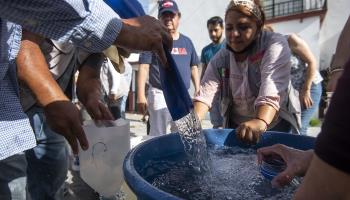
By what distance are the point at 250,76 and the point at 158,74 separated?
2001 mm

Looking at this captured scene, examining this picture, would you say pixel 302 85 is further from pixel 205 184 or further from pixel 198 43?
pixel 198 43

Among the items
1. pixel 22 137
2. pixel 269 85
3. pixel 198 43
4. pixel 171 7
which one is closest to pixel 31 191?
pixel 22 137

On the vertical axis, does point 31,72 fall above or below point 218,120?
above

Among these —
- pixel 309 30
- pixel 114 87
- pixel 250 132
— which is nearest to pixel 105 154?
pixel 250 132

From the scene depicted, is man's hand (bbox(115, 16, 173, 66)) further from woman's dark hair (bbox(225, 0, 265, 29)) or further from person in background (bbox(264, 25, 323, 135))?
person in background (bbox(264, 25, 323, 135))

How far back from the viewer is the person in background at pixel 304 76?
3.08 meters

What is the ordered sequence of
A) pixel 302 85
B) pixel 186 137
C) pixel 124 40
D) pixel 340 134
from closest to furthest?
pixel 340 134 < pixel 124 40 < pixel 186 137 < pixel 302 85

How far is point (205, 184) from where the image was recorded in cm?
144

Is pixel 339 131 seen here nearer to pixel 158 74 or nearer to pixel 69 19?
pixel 69 19

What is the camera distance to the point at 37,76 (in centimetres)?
145

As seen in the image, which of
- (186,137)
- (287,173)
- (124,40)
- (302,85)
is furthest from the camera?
(302,85)

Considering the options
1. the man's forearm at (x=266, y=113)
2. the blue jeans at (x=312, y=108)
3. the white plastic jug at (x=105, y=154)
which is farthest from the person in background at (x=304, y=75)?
the white plastic jug at (x=105, y=154)

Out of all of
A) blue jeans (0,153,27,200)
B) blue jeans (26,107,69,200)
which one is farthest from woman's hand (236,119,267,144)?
blue jeans (26,107,69,200)

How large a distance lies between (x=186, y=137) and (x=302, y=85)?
6.82 ft
